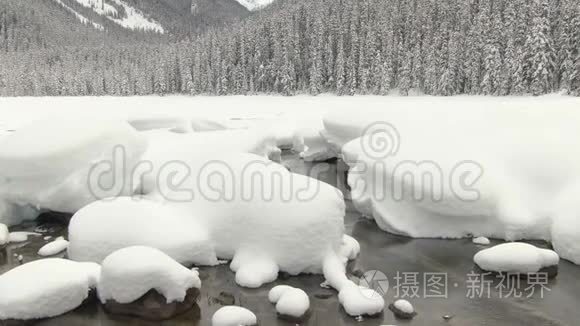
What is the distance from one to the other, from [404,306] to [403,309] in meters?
0.07

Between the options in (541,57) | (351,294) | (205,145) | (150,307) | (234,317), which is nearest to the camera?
(234,317)

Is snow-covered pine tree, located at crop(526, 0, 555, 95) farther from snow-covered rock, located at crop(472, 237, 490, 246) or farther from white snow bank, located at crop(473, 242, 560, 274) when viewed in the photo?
white snow bank, located at crop(473, 242, 560, 274)

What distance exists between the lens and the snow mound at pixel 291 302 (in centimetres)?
870

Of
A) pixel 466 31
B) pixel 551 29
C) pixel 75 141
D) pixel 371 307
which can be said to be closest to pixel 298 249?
pixel 371 307

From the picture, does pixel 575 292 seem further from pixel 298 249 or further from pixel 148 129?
pixel 148 129

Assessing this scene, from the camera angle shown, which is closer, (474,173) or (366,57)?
(474,173)

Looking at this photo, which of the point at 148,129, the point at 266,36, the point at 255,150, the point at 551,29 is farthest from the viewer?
the point at 266,36

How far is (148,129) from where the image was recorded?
75.5 ft

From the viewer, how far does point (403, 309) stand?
890 centimetres

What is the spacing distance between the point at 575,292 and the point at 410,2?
63.4 meters

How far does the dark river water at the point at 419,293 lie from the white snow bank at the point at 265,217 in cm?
41

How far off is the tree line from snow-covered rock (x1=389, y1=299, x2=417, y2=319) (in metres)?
44.4

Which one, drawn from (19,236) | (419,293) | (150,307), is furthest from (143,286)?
(19,236)

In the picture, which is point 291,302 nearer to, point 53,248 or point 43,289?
point 43,289
